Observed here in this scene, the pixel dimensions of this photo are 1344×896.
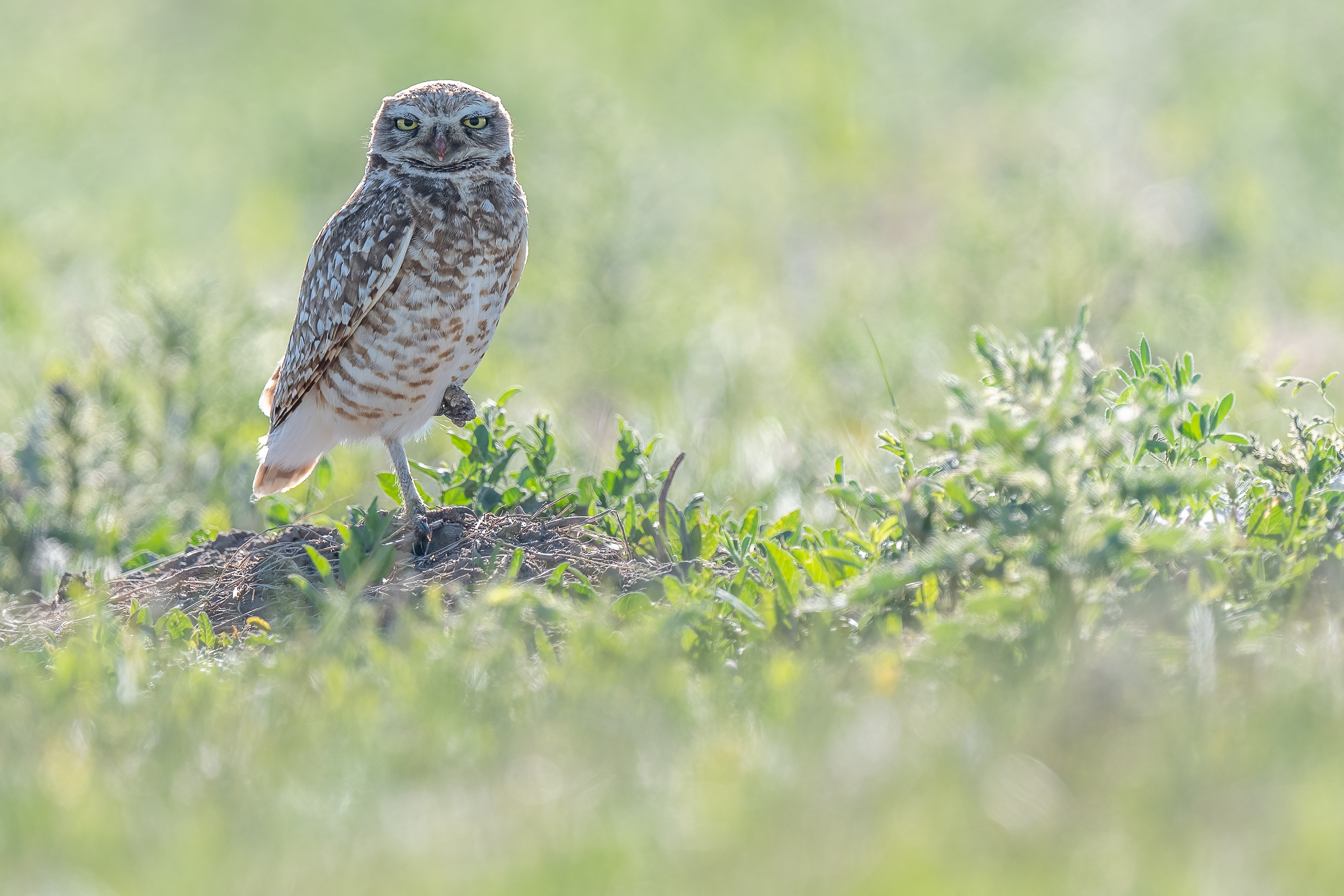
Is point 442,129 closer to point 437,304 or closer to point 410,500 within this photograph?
point 437,304

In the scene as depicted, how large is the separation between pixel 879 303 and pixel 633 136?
6.80 ft

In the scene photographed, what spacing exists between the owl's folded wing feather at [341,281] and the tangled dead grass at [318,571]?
2.15ft

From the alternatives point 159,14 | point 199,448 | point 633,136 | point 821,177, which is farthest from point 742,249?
point 159,14

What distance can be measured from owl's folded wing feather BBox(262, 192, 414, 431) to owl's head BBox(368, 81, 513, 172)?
0.22 m

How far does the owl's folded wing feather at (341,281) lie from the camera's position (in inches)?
191

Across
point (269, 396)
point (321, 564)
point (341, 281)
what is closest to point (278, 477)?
point (269, 396)

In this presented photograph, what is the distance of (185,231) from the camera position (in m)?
12.4

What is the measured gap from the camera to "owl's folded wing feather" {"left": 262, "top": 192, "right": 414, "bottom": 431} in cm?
484

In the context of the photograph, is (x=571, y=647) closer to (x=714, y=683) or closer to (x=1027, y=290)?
(x=714, y=683)

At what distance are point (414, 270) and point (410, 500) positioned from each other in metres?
0.78

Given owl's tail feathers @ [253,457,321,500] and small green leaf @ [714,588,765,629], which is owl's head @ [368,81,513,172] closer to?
owl's tail feathers @ [253,457,321,500]

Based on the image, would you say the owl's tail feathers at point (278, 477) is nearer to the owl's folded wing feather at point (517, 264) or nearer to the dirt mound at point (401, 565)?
the dirt mound at point (401, 565)

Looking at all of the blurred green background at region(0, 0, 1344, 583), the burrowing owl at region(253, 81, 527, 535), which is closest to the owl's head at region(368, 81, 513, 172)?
the burrowing owl at region(253, 81, 527, 535)

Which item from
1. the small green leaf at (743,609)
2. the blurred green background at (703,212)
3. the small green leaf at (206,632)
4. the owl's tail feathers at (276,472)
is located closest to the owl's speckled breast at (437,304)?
the owl's tail feathers at (276,472)
